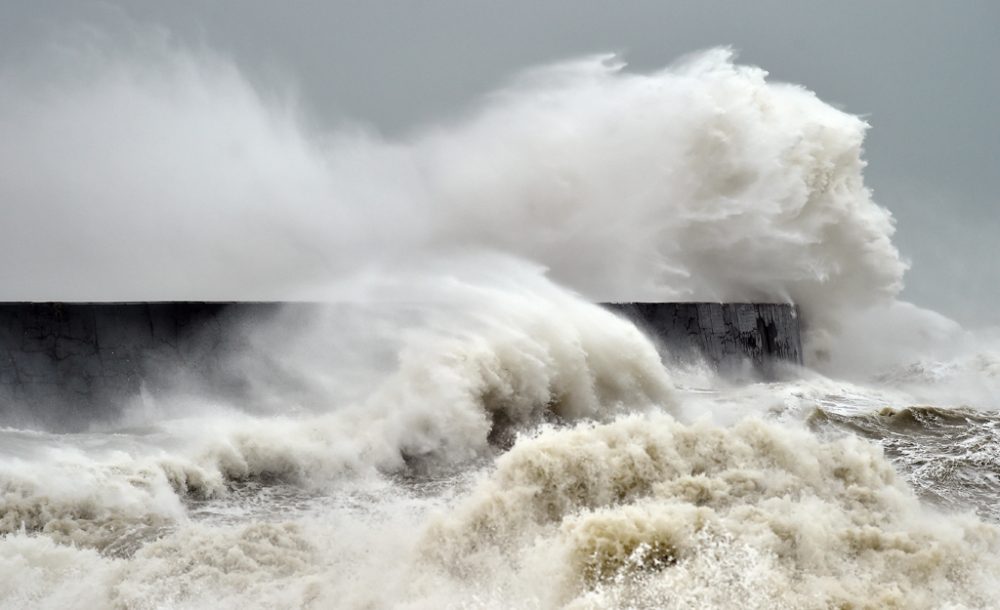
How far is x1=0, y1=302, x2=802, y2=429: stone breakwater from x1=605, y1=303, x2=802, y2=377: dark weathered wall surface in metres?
4.33

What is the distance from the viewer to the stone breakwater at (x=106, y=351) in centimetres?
657

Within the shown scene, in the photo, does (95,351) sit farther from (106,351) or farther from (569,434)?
(569,434)

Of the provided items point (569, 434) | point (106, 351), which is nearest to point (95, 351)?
point (106, 351)

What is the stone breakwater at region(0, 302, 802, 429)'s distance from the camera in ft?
21.6

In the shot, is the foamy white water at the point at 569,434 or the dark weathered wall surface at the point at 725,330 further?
the dark weathered wall surface at the point at 725,330

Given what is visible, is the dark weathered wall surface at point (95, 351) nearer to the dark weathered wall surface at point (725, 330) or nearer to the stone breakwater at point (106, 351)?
the stone breakwater at point (106, 351)

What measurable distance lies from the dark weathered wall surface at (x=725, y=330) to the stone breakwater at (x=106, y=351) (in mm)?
4334

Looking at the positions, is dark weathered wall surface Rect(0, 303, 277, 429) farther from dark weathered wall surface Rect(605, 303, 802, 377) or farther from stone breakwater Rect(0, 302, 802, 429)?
dark weathered wall surface Rect(605, 303, 802, 377)

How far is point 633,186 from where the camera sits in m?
13.1

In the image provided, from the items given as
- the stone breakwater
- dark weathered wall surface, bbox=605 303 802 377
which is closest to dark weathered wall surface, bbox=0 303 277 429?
the stone breakwater

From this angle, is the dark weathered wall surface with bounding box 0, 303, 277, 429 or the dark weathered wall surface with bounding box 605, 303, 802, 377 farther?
the dark weathered wall surface with bounding box 605, 303, 802, 377

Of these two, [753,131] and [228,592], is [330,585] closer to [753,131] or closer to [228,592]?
[228,592]

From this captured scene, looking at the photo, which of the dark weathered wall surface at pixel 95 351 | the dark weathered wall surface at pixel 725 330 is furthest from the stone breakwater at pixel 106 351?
the dark weathered wall surface at pixel 725 330

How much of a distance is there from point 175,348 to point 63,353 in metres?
0.85
